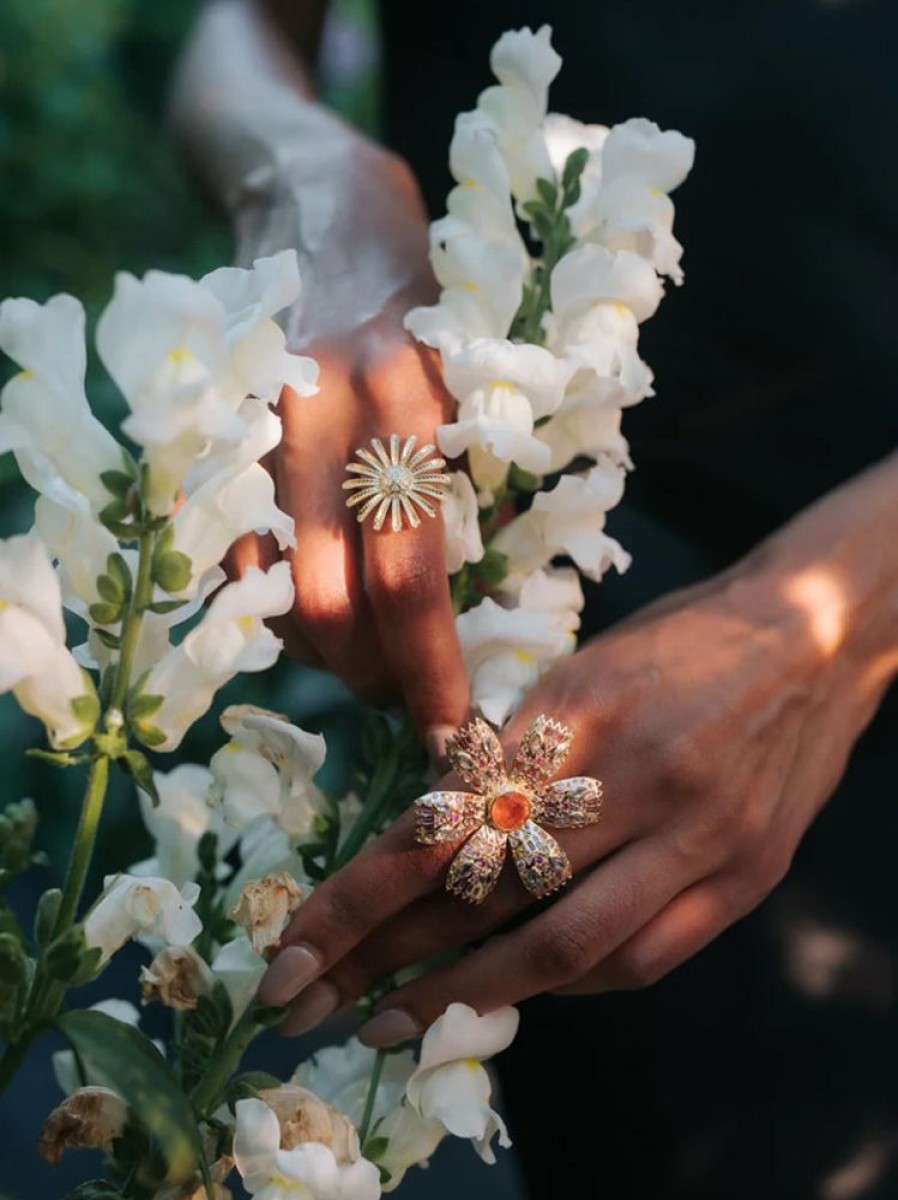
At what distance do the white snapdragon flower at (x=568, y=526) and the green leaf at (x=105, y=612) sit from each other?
20cm

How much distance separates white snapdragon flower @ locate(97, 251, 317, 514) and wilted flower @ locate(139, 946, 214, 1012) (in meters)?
0.18

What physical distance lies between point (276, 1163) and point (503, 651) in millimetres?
233

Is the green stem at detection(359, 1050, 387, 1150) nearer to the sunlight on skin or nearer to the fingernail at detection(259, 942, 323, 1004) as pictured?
the fingernail at detection(259, 942, 323, 1004)

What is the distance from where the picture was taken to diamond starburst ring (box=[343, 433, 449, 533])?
1.98 ft

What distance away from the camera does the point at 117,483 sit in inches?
18.9

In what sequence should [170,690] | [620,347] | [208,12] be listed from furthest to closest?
[208,12] → [620,347] → [170,690]

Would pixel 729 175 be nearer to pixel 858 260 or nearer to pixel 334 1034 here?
pixel 858 260

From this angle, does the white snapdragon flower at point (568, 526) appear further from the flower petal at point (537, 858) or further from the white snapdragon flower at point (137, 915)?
the white snapdragon flower at point (137, 915)

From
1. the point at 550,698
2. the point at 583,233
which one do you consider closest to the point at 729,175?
the point at 583,233

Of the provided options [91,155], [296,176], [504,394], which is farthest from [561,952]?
[91,155]

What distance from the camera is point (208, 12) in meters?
1.22

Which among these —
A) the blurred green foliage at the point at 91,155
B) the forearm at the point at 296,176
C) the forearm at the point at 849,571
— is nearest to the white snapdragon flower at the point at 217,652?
the forearm at the point at 296,176

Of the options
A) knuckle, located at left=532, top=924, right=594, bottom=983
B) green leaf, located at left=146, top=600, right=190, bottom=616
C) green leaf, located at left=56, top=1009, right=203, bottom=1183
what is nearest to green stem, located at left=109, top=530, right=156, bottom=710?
green leaf, located at left=146, top=600, right=190, bottom=616

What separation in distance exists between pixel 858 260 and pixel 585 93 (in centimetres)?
23
